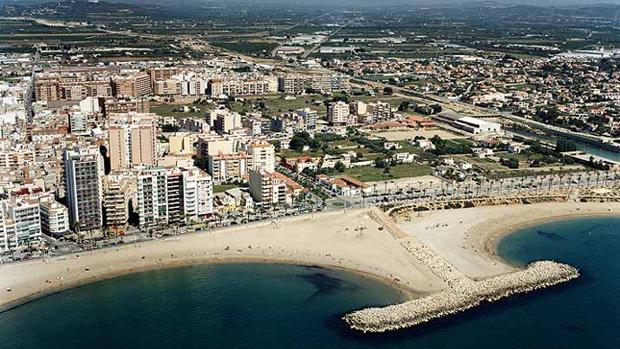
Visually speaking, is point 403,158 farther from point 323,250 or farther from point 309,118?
point 323,250

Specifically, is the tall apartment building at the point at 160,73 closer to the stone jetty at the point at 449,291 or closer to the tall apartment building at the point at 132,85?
the tall apartment building at the point at 132,85

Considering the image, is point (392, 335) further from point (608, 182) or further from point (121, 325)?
point (608, 182)

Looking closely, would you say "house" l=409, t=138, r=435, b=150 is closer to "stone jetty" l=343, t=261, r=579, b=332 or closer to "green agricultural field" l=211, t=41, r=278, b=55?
"stone jetty" l=343, t=261, r=579, b=332

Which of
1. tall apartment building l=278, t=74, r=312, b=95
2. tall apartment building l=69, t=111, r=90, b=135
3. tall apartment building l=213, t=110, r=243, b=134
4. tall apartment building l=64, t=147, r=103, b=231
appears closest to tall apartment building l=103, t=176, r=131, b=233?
tall apartment building l=64, t=147, r=103, b=231

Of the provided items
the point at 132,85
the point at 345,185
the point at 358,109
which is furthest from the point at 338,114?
the point at 132,85

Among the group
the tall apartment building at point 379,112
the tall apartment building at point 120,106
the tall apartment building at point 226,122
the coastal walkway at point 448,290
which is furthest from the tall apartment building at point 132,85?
the coastal walkway at point 448,290
